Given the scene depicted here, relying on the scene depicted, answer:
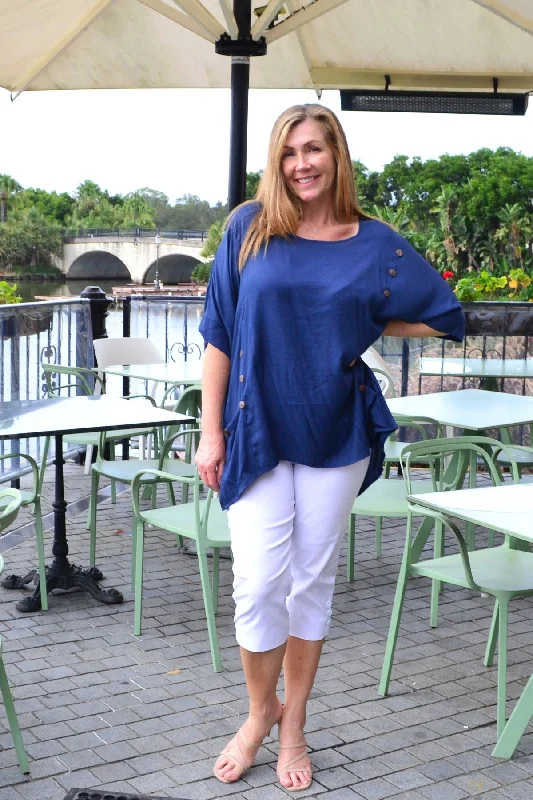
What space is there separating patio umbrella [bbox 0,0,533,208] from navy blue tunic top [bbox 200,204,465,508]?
3018 millimetres

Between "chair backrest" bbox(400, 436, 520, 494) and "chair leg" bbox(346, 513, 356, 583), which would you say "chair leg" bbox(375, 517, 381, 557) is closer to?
"chair leg" bbox(346, 513, 356, 583)

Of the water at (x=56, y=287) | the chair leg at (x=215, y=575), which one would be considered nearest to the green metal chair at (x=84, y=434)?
the chair leg at (x=215, y=575)

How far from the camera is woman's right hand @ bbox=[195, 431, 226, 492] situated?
2.77 meters

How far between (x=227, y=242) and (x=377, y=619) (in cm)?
206

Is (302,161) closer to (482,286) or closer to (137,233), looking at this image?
(482,286)

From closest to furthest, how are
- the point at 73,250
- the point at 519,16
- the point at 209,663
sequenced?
the point at 209,663 < the point at 519,16 < the point at 73,250

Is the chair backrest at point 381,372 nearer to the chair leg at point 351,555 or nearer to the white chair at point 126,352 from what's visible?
the chair leg at point 351,555

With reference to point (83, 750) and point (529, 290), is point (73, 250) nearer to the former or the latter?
point (529, 290)

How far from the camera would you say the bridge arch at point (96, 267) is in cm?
6769

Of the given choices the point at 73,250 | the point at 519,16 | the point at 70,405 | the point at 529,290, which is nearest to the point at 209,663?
the point at 70,405

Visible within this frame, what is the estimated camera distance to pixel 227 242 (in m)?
2.71

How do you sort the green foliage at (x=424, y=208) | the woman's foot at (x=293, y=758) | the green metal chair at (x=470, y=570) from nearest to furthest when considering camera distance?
the woman's foot at (x=293, y=758) → the green metal chair at (x=470, y=570) → the green foliage at (x=424, y=208)

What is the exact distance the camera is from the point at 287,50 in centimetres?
675

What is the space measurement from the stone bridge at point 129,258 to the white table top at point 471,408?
57117mm
